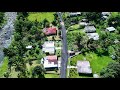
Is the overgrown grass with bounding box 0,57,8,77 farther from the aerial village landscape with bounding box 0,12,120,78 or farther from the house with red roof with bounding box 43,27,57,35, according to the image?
the house with red roof with bounding box 43,27,57,35

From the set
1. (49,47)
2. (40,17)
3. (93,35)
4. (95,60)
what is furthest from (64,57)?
(40,17)

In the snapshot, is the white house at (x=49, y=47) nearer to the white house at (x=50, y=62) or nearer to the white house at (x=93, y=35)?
the white house at (x=50, y=62)

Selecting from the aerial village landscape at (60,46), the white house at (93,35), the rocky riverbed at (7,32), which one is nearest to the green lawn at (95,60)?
the aerial village landscape at (60,46)

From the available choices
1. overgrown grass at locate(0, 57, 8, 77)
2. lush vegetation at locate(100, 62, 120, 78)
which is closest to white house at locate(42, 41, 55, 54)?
overgrown grass at locate(0, 57, 8, 77)

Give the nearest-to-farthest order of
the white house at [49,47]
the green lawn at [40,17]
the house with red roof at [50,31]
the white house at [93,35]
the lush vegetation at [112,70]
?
the lush vegetation at [112,70]
the white house at [49,47]
the white house at [93,35]
the house with red roof at [50,31]
the green lawn at [40,17]

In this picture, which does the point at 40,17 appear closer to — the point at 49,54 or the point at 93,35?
the point at 93,35

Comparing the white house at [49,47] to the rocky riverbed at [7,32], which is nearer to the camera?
the white house at [49,47]
